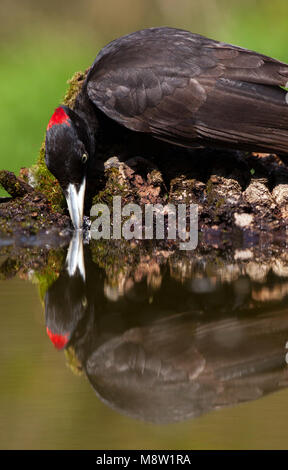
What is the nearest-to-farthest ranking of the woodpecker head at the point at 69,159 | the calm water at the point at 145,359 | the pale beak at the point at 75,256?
1. the calm water at the point at 145,359
2. the pale beak at the point at 75,256
3. the woodpecker head at the point at 69,159

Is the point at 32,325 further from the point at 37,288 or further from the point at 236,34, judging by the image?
the point at 236,34

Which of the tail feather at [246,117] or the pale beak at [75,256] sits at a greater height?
the tail feather at [246,117]

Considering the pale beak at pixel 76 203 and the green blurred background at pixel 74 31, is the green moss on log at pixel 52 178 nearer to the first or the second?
the pale beak at pixel 76 203

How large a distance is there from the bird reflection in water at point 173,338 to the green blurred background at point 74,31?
19.8 feet

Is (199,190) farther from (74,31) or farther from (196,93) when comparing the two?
(74,31)

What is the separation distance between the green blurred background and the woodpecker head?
381 cm

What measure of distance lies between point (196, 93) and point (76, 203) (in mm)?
1193

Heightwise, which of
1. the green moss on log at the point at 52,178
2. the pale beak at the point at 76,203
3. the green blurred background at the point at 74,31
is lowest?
the pale beak at the point at 76,203

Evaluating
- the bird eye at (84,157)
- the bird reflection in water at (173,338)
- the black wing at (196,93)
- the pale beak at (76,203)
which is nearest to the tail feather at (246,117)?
the black wing at (196,93)

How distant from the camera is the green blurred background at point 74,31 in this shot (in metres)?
10.1

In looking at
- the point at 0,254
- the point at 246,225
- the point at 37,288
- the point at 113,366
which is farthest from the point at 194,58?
the point at 113,366

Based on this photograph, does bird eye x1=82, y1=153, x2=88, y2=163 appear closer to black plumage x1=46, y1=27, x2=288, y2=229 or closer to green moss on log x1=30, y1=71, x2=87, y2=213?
black plumage x1=46, y1=27, x2=288, y2=229

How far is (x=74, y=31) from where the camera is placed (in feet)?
39.5

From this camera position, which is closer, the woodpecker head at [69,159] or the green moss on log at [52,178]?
the woodpecker head at [69,159]
